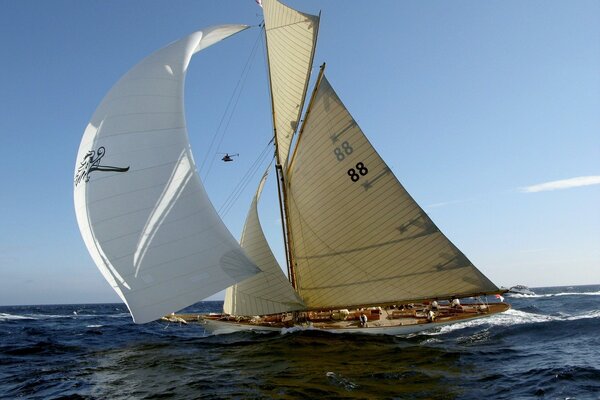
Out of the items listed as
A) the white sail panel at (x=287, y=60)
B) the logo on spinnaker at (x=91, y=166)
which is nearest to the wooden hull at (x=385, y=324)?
the white sail panel at (x=287, y=60)

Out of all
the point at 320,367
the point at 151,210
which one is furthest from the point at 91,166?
the point at 320,367

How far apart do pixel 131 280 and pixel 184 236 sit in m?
2.52

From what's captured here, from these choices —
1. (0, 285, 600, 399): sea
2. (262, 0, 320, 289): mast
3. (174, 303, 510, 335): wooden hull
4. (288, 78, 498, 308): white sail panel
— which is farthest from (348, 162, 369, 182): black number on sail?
(0, 285, 600, 399): sea

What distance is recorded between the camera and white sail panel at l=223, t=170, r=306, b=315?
847 inches

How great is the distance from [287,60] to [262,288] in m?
12.2

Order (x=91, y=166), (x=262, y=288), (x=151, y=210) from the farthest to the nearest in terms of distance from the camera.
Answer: (x=262, y=288) < (x=91, y=166) < (x=151, y=210)

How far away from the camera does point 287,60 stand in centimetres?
2420

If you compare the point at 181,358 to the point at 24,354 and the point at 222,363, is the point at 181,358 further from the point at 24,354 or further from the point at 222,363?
the point at 24,354

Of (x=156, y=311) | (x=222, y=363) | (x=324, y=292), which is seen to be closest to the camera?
(x=156, y=311)

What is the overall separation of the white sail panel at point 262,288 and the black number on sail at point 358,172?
5.45m

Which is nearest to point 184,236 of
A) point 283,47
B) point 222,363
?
point 222,363

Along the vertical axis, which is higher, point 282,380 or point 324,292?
point 324,292

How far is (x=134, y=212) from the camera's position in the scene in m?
16.5

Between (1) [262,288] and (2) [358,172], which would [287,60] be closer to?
(2) [358,172]
